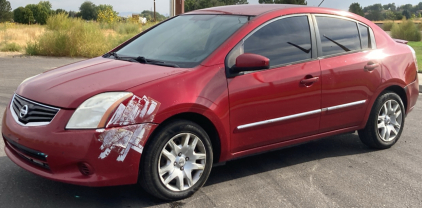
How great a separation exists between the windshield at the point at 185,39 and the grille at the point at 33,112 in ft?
3.83

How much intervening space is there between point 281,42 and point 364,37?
4.28 ft

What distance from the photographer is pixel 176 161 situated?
3.93m

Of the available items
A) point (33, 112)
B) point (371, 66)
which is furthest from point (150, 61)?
point (371, 66)

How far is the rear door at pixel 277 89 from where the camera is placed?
167 inches

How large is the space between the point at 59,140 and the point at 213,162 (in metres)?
1.42

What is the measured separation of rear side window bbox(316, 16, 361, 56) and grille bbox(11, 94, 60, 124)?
2.74 meters

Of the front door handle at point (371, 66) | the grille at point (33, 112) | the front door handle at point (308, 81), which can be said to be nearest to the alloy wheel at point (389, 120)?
the front door handle at point (371, 66)

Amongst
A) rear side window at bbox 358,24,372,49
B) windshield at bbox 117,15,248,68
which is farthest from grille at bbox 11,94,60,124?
rear side window at bbox 358,24,372,49

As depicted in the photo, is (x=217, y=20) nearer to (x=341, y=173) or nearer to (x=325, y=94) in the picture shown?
(x=325, y=94)

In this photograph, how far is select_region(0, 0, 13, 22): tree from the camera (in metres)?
69.6

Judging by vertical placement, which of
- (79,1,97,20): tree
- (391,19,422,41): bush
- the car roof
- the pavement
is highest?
the car roof

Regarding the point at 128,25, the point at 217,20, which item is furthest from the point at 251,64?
the point at 128,25

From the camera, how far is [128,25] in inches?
1107

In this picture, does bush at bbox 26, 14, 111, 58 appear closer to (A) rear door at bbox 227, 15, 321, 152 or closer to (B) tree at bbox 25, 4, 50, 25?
(A) rear door at bbox 227, 15, 321, 152
